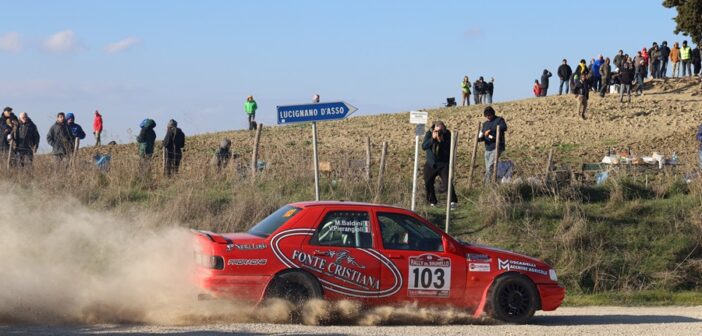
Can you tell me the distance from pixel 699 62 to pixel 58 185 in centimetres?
3827

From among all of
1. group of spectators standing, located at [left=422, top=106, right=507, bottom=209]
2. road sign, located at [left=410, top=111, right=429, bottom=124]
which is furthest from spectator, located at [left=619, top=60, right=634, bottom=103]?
road sign, located at [left=410, top=111, right=429, bottom=124]

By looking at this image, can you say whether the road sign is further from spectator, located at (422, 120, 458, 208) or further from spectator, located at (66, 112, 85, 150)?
spectator, located at (66, 112, 85, 150)

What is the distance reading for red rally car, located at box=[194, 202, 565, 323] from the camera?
41.3 feet

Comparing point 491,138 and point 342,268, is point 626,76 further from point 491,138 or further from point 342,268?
point 342,268

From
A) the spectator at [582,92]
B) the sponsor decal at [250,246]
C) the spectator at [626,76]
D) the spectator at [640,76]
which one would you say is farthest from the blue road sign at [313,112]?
the spectator at [640,76]

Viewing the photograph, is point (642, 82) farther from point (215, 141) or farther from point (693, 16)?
point (215, 141)

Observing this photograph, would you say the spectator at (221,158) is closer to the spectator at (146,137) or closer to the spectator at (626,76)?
the spectator at (146,137)

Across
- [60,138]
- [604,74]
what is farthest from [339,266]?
[604,74]

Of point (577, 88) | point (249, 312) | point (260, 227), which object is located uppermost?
point (577, 88)

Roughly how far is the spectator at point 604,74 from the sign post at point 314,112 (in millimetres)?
34229

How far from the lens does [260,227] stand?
43.7 feet

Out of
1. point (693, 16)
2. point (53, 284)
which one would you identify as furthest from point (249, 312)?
point (693, 16)

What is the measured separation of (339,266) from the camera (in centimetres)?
1301

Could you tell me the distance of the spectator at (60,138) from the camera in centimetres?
2259
